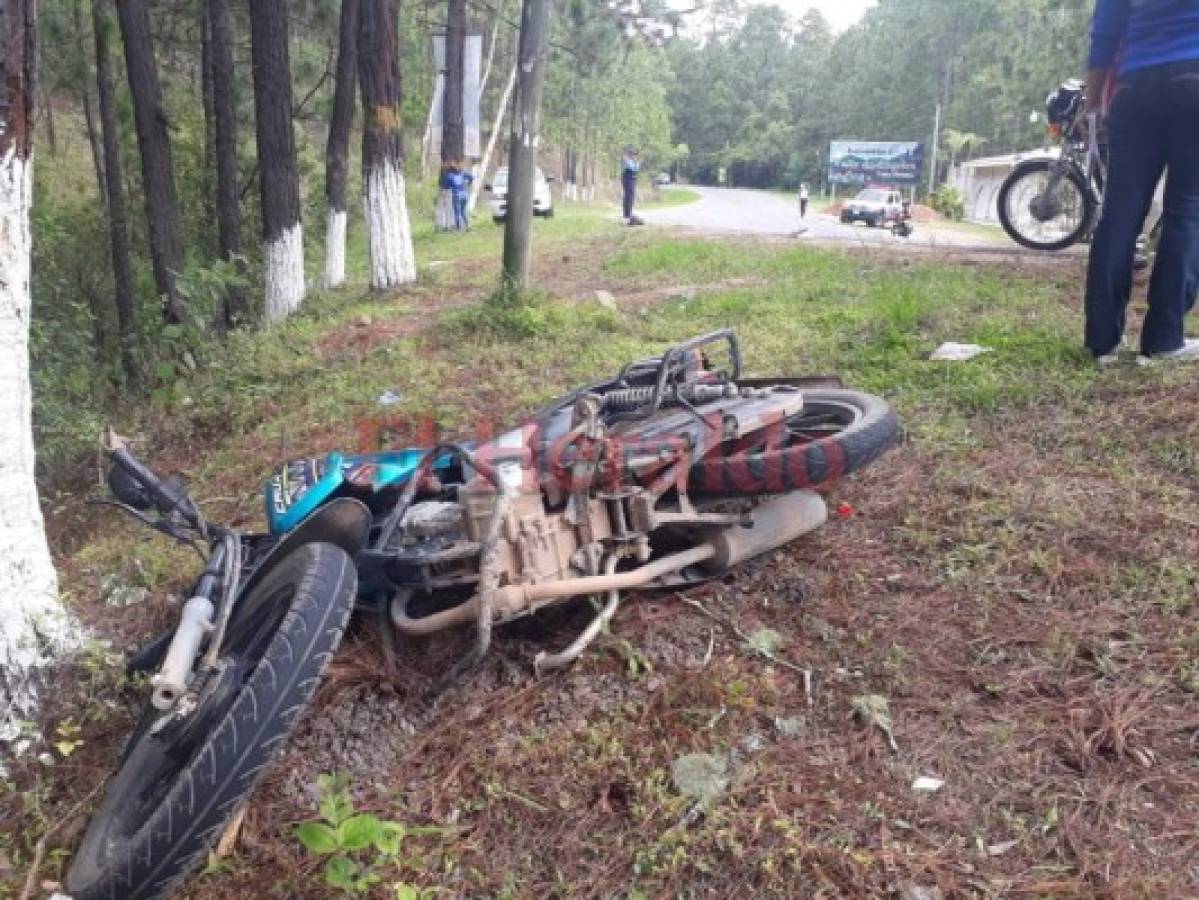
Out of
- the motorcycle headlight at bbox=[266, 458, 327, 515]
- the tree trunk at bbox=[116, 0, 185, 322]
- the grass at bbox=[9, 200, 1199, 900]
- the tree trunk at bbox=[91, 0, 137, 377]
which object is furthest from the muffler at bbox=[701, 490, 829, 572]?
the tree trunk at bbox=[91, 0, 137, 377]

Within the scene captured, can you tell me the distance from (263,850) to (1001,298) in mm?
5410

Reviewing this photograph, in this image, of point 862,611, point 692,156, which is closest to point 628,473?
point 862,611

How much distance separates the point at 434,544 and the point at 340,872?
0.89 meters

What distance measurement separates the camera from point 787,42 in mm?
72312

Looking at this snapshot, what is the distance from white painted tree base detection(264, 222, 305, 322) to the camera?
376 inches

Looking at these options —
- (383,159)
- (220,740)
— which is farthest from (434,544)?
(383,159)

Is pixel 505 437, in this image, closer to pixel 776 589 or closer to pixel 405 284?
pixel 776 589

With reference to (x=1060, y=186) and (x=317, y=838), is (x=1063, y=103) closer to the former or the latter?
(x=1060, y=186)

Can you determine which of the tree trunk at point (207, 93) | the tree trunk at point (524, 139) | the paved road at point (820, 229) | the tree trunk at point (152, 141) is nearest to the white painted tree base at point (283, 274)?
the tree trunk at point (152, 141)

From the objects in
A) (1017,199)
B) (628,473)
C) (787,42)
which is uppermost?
(787,42)

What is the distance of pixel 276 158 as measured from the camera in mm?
9531

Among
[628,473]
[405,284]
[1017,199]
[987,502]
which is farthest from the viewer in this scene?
[405,284]

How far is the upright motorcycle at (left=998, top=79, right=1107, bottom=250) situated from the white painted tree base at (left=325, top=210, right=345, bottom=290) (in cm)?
763

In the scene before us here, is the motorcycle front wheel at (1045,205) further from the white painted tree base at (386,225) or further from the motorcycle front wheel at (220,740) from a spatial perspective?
the motorcycle front wheel at (220,740)
